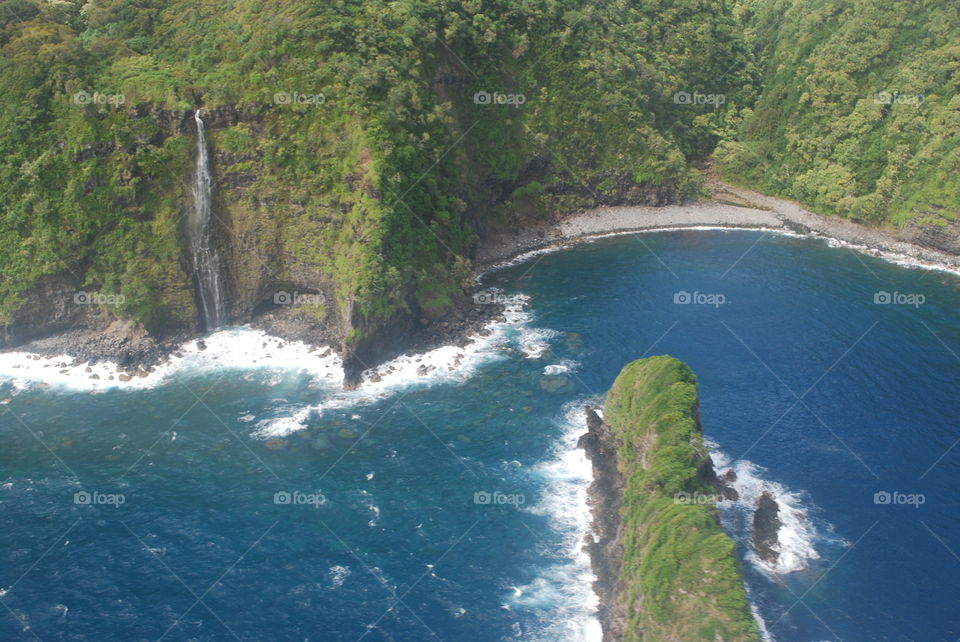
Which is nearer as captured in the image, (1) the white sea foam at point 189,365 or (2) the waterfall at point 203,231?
(1) the white sea foam at point 189,365

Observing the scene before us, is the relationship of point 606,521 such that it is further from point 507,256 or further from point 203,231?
point 203,231

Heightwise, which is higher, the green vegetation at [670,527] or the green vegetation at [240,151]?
the green vegetation at [240,151]

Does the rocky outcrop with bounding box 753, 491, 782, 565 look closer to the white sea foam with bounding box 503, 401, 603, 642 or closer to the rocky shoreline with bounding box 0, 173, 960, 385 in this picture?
the white sea foam with bounding box 503, 401, 603, 642

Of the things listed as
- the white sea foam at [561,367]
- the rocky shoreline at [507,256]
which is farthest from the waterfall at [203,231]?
the white sea foam at [561,367]

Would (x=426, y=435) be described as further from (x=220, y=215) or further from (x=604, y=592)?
(x=220, y=215)

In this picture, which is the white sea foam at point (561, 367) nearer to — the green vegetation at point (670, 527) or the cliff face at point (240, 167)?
the green vegetation at point (670, 527)

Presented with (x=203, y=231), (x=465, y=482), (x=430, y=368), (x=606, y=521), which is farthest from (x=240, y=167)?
(x=606, y=521)

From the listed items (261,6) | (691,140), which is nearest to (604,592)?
(261,6)
